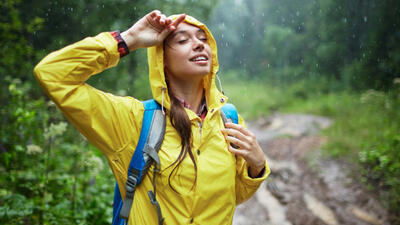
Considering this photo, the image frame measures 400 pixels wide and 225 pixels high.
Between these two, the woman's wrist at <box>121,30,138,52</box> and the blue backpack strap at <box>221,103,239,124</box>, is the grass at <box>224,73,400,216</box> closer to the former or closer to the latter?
the blue backpack strap at <box>221,103,239,124</box>

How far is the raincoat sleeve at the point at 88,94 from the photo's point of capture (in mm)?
1452

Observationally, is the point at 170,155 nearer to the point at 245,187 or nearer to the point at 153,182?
the point at 153,182

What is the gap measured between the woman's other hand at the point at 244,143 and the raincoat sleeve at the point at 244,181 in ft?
0.34

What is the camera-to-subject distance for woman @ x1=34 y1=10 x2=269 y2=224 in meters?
1.51

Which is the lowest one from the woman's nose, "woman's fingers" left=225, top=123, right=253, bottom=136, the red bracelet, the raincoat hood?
"woman's fingers" left=225, top=123, right=253, bottom=136

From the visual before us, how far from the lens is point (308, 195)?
5.95 metres

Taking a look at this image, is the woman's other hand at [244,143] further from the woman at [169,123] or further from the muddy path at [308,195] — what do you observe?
the muddy path at [308,195]

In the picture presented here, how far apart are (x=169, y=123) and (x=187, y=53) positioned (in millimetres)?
463

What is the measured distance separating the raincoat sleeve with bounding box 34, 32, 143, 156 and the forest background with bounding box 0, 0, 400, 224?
170 cm

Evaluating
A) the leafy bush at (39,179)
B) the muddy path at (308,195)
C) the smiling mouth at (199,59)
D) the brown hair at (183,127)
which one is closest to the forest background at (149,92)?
the leafy bush at (39,179)

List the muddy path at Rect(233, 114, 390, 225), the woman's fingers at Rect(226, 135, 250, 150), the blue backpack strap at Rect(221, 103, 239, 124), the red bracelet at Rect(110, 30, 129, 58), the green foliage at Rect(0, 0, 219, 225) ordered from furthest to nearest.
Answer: the muddy path at Rect(233, 114, 390, 225), the green foliage at Rect(0, 0, 219, 225), the blue backpack strap at Rect(221, 103, 239, 124), the woman's fingers at Rect(226, 135, 250, 150), the red bracelet at Rect(110, 30, 129, 58)

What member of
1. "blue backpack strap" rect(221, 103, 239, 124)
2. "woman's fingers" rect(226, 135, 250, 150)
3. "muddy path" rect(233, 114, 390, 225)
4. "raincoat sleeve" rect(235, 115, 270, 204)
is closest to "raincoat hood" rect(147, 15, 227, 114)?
"blue backpack strap" rect(221, 103, 239, 124)

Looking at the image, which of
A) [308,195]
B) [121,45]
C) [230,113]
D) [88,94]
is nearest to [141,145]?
[88,94]

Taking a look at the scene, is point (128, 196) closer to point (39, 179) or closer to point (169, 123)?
point (169, 123)
